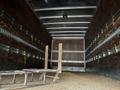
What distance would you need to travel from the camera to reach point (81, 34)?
57.2 ft

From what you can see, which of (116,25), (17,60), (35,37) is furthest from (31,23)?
(116,25)

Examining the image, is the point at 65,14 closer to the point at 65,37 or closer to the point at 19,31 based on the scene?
the point at 19,31

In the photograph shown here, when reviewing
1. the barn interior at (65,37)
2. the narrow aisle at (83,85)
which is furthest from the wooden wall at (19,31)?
the narrow aisle at (83,85)

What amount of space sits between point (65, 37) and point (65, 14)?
6.19 meters

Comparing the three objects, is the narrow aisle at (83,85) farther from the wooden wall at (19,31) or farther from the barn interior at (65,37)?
the wooden wall at (19,31)

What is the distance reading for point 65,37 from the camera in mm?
18250

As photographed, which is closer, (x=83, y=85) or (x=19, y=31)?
(x=83, y=85)

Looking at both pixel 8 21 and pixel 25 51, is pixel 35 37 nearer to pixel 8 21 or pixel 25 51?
pixel 25 51

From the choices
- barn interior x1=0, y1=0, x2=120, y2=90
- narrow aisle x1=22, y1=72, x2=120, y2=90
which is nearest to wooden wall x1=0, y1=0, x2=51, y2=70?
barn interior x1=0, y1=0, x2=120, y2=90

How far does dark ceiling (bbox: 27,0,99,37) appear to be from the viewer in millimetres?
10523

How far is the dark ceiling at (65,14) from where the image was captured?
414 inches

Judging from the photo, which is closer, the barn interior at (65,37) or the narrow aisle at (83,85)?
the narrow aisle at (83,85)

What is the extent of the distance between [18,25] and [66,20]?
4.49 meters

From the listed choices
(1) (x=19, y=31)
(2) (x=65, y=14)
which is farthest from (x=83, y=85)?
(2) (x=65, y=14)
